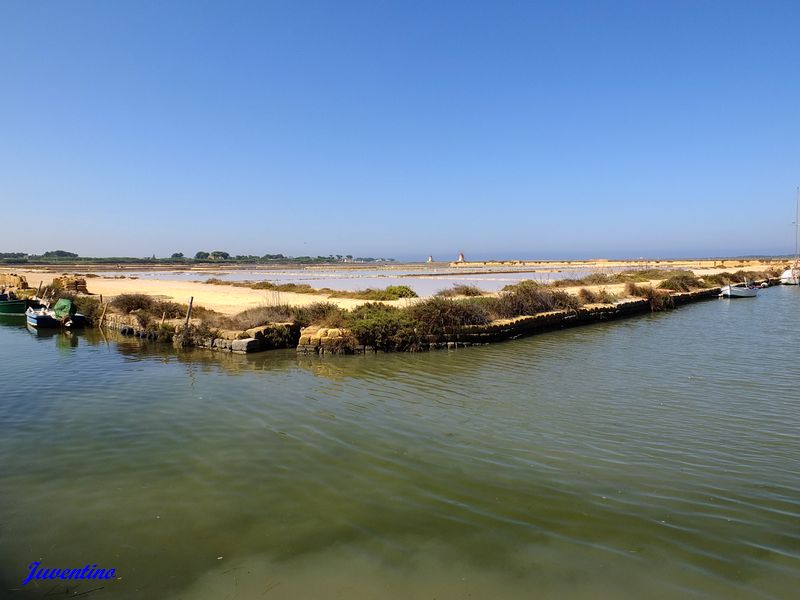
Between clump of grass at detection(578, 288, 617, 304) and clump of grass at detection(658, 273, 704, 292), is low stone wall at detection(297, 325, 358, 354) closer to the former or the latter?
clump of grass at detection(578, 288, 617, 304)

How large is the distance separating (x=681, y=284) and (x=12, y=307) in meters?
43.4

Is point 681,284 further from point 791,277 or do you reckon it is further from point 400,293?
point 400,293

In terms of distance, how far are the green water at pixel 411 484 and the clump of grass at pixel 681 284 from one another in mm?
26127

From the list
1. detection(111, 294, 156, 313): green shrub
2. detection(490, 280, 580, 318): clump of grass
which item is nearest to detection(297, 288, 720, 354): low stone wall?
detection(490, 280, 580, 318): clump of grass

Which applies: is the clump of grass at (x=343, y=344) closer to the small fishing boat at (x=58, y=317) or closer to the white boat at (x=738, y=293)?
the small fishing boat at (x=58, y=317)

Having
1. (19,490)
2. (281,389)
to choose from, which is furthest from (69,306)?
(19,490)

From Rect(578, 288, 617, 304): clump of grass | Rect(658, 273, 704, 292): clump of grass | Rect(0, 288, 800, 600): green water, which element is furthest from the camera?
Rect(658, 273, 704, 292): clump of grass

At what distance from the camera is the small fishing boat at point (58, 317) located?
2300 cm

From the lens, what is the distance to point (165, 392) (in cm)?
1097

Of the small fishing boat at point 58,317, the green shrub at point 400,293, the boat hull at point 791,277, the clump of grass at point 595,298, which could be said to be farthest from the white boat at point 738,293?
the small fishing boat at point 58,317

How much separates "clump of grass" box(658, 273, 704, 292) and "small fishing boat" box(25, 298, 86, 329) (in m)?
36.1

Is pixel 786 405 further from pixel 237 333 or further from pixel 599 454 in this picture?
pixel 237 333

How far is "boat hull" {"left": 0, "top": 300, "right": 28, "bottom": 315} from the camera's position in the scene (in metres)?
27.4

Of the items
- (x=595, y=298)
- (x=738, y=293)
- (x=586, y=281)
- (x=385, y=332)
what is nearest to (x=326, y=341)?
(x=385, y=332)
